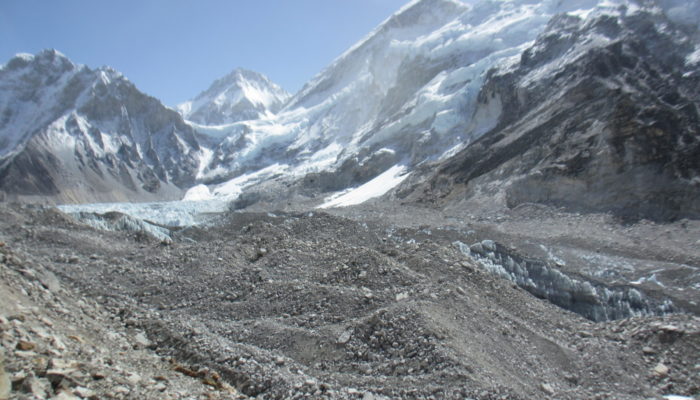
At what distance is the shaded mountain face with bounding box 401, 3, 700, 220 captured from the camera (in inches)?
1175

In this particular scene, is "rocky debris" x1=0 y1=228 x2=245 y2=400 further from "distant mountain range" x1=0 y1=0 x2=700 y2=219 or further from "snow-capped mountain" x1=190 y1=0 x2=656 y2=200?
"snow-capped mountain" x1=190 y1=0 x2=656 y2=200

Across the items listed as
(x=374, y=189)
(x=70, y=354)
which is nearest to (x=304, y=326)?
(x=70, y=354)

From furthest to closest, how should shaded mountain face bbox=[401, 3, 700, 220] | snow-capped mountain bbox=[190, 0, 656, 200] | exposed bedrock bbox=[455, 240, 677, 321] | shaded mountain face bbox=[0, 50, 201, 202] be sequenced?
shaded mountain face bbox=[0, 50, 201, 202], snow-capped mountain bbox=[190, 0, 656, 200], shaded mountain face bbox=[401, 3, 700, 220], exposed bedrock bbox=[455, 240, 677, 321]

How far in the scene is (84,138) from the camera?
393 ft

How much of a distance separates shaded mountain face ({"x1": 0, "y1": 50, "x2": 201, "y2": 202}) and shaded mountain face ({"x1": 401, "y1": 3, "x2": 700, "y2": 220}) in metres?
87.3

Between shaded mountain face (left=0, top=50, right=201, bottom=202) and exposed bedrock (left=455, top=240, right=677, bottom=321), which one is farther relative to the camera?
shaded mountain face (left=0, top=50, right=201, bottom=202)

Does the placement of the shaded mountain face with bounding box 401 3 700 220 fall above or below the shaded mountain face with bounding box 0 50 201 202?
below

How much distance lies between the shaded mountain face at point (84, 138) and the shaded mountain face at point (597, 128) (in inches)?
3438

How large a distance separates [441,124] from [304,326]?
62594mm

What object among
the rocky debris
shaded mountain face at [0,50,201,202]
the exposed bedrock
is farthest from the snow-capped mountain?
the rocky debris

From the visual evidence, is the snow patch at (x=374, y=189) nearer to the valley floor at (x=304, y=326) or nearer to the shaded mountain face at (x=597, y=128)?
the shaded mountain face at (x=597, y=128)

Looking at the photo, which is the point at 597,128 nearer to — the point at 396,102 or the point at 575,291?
the point at 575,291

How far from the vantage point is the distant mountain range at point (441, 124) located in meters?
32.8

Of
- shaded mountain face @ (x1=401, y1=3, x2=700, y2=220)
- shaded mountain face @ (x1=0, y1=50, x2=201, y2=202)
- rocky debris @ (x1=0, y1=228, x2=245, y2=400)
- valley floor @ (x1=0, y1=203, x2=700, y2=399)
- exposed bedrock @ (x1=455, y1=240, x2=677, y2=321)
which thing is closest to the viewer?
rocky debris @ (x1=0, y1=228, x2=245, y2=400)
